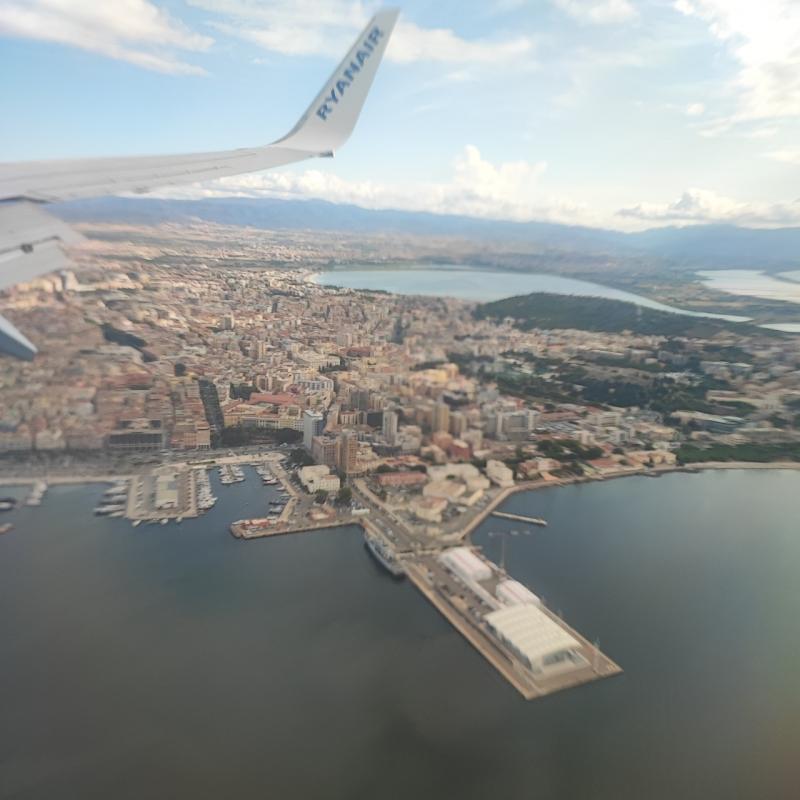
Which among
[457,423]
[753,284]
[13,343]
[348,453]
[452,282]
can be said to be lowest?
[348,453]

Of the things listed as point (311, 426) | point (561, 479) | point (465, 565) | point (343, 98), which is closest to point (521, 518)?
point (561, 479)

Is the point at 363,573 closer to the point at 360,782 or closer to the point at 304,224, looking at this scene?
the point at 360,782

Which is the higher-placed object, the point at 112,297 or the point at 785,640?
the point at 112,297

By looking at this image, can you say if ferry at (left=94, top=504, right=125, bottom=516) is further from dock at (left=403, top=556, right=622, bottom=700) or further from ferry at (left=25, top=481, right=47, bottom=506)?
dock at (left=403, top=556, right=622, bottom=700)

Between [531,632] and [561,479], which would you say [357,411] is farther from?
[531,632]

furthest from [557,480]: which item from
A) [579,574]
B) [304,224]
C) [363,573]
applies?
[304,224]

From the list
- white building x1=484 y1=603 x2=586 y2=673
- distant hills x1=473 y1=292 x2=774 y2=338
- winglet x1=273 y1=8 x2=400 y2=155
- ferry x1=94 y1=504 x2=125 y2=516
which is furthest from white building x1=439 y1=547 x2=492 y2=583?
distant hills x1=473 y1=292 x2=774 y2=338
